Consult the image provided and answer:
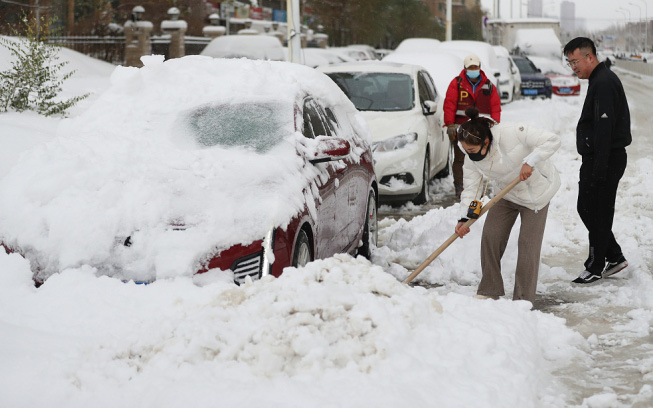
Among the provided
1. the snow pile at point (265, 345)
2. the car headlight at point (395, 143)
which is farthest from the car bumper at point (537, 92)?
the snow pile at point (265, 345)

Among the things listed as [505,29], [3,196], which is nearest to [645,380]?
[3,196]

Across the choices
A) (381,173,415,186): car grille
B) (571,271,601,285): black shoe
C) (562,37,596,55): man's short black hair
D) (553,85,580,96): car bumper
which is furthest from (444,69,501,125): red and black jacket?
(553,85,580,96): car bumper

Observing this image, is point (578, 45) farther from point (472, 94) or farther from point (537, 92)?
point (537, 92)

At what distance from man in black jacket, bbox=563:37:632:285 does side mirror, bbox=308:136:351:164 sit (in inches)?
76.2

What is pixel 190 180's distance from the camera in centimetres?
536

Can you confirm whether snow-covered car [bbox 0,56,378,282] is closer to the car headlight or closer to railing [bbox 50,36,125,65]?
the car headlight

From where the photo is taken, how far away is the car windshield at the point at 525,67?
30.4 m

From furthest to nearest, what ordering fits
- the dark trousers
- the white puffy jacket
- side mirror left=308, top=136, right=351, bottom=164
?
the dark trousers < side mirror left=308, top=136, right=351, bottom=164 < the white puffy jacket

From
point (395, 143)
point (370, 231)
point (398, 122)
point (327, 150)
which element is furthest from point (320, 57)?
point (327, 150)

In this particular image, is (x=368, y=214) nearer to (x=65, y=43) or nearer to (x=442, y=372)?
(x=442, y=372)

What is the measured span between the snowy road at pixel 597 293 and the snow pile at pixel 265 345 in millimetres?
239

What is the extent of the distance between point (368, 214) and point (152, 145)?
2581mm

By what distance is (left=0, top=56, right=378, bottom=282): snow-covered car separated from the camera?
16.4 ft

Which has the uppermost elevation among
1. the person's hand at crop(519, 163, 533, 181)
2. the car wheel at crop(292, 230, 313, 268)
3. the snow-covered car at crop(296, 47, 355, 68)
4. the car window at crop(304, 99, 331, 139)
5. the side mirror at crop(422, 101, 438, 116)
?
the snow-covered car at crop(296, 47, 355, 68)
